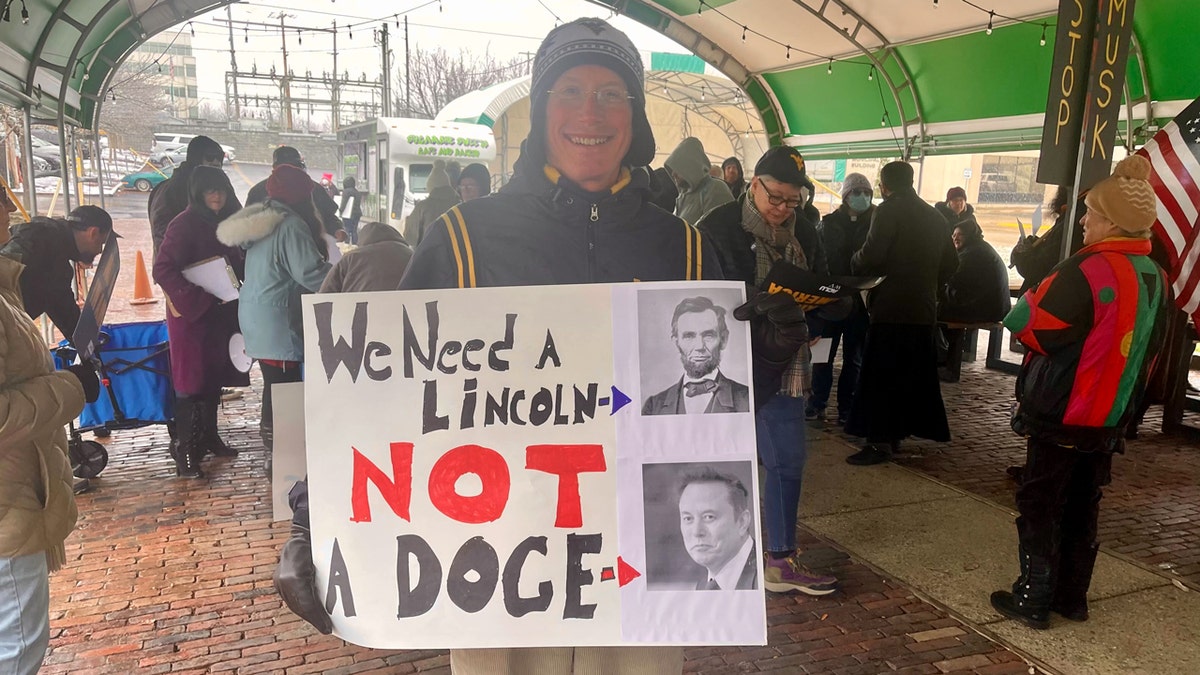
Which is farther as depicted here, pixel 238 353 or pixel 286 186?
pixel 238 353

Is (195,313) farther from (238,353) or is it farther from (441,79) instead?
(441,79)

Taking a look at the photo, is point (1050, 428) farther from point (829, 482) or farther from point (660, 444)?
point (660, 444)

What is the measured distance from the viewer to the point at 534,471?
1.52 metres

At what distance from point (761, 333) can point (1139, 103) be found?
7631mm

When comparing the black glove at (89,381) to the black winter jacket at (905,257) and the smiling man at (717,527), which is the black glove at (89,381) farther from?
the black winter jacket at (905,257)

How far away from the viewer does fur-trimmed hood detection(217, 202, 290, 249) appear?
4.59 meters

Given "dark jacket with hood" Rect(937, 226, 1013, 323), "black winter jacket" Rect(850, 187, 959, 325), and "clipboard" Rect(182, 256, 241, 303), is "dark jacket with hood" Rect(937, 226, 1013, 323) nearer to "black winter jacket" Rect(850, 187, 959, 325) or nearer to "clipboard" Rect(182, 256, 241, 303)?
"black winter jacket" Rect(850, 187, 959, 325)

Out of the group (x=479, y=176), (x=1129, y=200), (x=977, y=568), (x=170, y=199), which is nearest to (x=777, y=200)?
(x=1129, y=200)

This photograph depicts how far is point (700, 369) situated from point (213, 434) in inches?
205

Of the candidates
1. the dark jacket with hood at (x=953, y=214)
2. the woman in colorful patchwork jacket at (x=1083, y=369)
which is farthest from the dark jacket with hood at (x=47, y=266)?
the dark jacket with hood at (x=953, y=214)

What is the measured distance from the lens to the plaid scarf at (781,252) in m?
3.38

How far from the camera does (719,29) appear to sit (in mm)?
10508

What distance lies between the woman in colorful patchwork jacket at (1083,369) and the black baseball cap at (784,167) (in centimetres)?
114

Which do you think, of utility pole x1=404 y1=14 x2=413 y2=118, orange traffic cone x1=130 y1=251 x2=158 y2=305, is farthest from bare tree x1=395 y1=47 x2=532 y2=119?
orange traffic cone x1=130 y1=251 x2=158 y2=305
